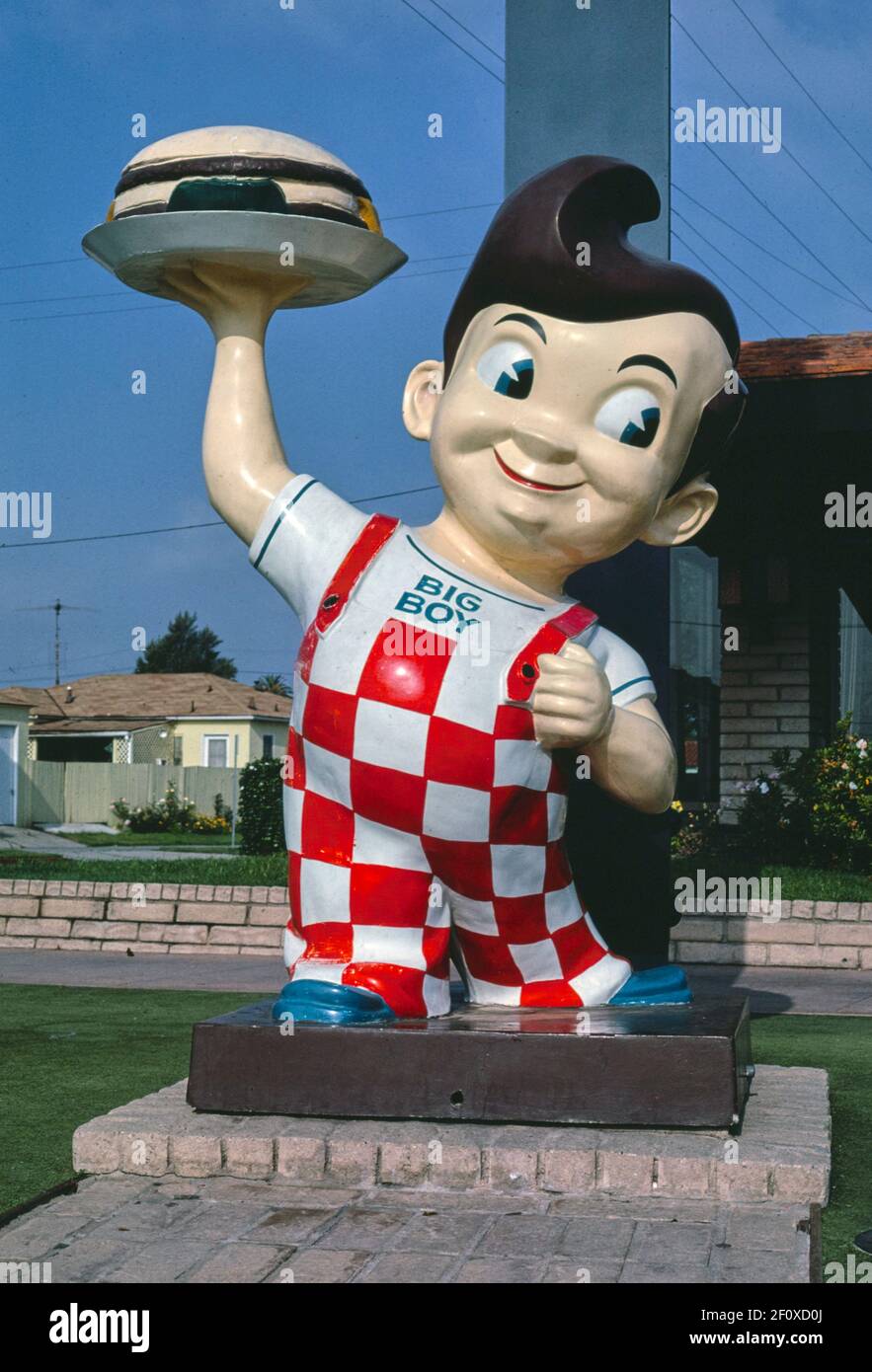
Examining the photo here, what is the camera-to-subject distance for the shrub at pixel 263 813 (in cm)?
1568

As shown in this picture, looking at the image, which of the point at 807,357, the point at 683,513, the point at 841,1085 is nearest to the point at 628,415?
the point at 683,513

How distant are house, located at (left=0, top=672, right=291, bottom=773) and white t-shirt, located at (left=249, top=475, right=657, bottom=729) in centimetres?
3307

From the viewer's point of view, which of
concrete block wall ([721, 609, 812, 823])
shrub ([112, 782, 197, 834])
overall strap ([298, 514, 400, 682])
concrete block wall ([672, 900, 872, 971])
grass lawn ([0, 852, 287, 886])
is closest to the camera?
overall strap ([298, 514, 400, 682])

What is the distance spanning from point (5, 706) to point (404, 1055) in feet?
92.6

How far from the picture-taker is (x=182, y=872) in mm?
11141

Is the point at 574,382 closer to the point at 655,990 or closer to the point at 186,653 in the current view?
the point at 655,990

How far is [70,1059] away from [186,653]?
64.2 meters

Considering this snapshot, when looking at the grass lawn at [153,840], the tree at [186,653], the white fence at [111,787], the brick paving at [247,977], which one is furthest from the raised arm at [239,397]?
the tree at [186,653]

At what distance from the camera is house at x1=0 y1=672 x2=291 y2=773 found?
3916 cm

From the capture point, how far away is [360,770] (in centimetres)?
373

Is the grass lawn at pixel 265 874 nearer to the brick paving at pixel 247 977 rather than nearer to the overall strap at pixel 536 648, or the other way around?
the brick paving at pixel 247 977

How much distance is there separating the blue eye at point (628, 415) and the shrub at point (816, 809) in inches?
276

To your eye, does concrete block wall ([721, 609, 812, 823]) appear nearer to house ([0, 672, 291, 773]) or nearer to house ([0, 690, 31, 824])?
house ([0, 690, 31, 824])

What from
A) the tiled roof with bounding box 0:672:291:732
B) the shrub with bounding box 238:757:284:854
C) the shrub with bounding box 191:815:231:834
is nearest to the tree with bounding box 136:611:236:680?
the tiled roof with bounding box 0:672:291:732
